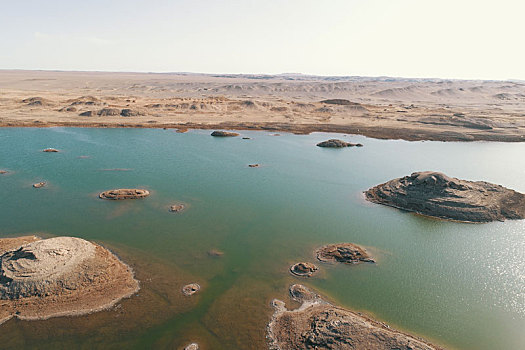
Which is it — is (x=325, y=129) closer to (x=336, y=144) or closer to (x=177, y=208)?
(x=336, y=144)

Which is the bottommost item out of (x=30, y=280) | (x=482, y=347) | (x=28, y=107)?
(x=482, y=347)

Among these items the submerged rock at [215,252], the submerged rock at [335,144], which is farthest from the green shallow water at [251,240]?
the submerged rock at [335,144]

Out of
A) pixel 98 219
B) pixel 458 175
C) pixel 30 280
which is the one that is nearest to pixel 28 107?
pixel 98 219

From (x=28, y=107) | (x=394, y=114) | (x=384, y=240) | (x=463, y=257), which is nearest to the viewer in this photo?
(x=463, y=257)

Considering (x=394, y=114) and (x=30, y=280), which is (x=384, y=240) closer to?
(x=30, y=280)

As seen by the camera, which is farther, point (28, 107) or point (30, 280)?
point (28, 107)

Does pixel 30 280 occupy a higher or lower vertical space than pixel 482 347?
higher

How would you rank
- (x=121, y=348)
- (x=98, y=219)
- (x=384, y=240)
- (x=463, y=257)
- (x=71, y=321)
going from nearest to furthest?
1. (x=121, y=348)
2. (x=71, y=321)
3. (x=463, y=257)
4. (x=384, y=240)
5. (x=98, y=219)
